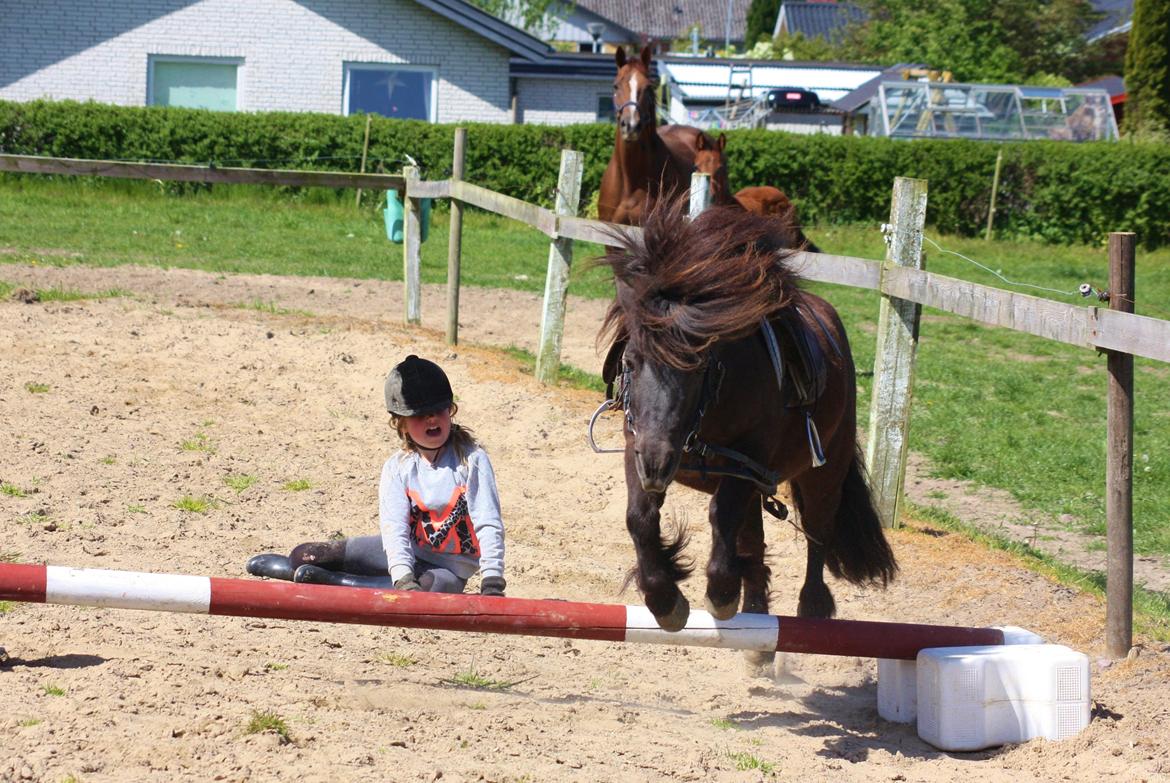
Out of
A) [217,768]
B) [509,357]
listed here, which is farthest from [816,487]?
[509,357]

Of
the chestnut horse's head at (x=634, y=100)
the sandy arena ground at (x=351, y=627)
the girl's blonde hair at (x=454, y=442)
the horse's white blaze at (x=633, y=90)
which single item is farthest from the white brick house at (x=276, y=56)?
the girl's blonde hair at (x=454, y=442)

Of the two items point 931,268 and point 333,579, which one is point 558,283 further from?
point 931,268

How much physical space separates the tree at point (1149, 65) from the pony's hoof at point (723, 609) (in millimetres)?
33641

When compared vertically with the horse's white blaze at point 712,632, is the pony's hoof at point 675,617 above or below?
above

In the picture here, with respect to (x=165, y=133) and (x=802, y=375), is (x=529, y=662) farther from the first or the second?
(x=165, y=133)

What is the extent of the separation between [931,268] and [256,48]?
586 inches

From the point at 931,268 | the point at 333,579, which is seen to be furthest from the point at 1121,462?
the point at 931,268

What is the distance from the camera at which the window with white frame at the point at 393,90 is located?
1075 inches

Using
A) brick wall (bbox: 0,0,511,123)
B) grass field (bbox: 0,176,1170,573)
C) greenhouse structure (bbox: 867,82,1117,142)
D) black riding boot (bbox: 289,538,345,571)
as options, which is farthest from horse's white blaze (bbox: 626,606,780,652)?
greenhouse structure (bbox: 867,82,1117,142)

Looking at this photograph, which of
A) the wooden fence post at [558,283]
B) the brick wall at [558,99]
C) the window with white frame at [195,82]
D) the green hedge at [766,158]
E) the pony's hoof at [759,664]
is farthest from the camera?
the brick wall at [558,99]

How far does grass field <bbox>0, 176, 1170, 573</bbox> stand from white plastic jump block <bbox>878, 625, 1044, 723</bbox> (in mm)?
1546

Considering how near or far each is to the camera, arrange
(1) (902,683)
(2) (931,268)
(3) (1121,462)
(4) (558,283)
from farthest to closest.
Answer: (2) (931,268)
(4) (558,283)
(3) (1121,462)
(1) (902,683)

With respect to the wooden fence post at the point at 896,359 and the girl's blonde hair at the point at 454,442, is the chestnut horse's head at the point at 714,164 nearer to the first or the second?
the wooden fence post at the point at 896,359

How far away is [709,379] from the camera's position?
4.16 m
